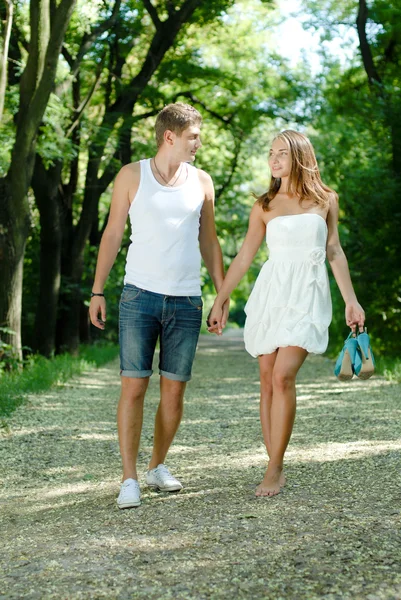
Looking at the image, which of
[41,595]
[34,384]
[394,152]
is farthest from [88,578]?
[394,152]

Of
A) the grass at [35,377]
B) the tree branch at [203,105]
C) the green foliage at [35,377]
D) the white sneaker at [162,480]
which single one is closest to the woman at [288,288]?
the white sneaker at [162,480]

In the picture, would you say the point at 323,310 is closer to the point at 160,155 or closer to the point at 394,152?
the point at 160,155

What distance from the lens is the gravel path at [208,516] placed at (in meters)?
3.45

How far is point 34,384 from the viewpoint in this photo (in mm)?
10742

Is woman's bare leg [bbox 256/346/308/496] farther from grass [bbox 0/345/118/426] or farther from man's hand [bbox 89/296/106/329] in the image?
grass [bbox 0/345/118/426]

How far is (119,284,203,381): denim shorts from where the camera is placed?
480 centimetres

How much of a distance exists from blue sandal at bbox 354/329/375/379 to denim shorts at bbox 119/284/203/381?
2.86ft

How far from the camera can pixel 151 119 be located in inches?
895

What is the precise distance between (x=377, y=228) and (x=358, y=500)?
1055 cm

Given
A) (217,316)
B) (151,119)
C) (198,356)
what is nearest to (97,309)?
(217,316)

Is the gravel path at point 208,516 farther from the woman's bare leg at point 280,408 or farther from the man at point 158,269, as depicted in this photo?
the man at point 158,269

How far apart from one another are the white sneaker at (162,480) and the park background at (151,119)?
676cm

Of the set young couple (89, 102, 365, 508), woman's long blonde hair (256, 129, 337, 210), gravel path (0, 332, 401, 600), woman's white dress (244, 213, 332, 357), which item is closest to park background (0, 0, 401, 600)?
gravel path (0, 332, 401, 600)

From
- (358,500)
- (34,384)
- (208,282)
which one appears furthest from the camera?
(208,282)
